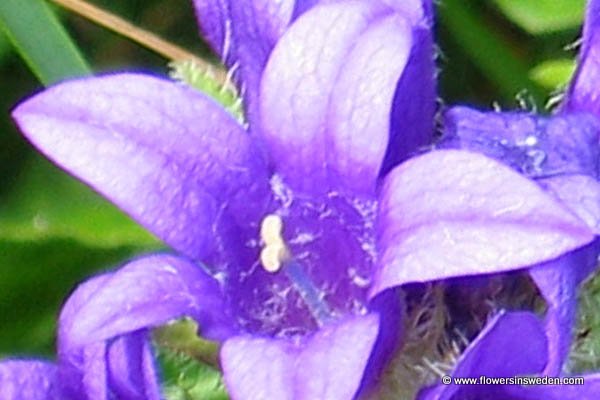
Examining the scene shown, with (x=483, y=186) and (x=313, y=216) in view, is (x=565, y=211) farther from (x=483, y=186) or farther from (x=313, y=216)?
(x=313, y=216)

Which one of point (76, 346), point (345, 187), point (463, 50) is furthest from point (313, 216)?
point (463, 50)

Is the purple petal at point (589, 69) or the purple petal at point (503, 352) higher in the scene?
the purple petal at point (589, 69)

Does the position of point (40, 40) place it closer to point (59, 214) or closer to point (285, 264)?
point (59, 214)

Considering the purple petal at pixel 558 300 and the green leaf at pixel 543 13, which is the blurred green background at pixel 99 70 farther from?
the purple petal at pixel 558 300

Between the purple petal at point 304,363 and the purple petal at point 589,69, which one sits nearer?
the purple petal at point 304,363

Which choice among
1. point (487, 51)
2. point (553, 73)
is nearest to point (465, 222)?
point (553, 73)

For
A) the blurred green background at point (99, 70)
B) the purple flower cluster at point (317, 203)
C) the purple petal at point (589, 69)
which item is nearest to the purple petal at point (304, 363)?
the purple flower cluster at point (317, 203)

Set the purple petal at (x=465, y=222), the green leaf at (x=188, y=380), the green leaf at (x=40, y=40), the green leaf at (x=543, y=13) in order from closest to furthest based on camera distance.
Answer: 1. the purple petal at (x=465, y=222)
2. the green leaf at (x=188, y=380)
3. the green leaf at (x=40, y=40)
4. the green leaf at (x=543, y=13)
